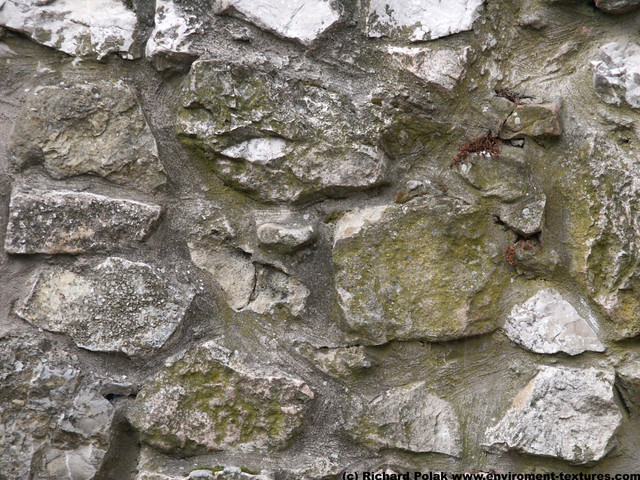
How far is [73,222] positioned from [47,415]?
0.46 meters

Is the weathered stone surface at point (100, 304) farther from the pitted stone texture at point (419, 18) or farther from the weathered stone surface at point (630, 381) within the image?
the weathered stone surface at point (630, 381)

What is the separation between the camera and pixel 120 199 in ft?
4.41

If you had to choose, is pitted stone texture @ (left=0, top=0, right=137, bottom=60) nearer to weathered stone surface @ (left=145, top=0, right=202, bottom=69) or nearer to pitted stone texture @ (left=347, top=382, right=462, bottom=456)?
weathered stone surface @ (left=145, top=0, right=202, bottom=69)

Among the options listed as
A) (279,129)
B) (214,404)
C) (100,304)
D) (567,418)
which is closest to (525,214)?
(567,418)

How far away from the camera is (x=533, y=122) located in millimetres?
1288

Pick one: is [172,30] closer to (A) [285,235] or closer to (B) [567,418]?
(A) [285,235]

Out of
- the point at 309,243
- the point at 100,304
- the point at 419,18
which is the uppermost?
the point at 419,18

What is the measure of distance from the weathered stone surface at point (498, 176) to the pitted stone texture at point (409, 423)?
19.4 inches

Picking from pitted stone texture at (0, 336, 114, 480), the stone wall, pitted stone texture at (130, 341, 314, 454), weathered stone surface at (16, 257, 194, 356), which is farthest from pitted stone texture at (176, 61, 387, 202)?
pitted stone texture at (0, 336, 114, 480)

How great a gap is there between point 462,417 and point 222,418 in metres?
0.58

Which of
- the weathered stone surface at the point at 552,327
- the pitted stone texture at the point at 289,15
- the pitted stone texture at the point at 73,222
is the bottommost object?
the pitted stone texture at the point at 73,222

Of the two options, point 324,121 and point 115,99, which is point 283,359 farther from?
point 115,99

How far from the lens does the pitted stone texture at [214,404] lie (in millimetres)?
1354

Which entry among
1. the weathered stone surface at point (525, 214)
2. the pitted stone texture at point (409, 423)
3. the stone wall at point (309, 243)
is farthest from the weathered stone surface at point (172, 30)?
the pitted stone texture at point (409, 423)
